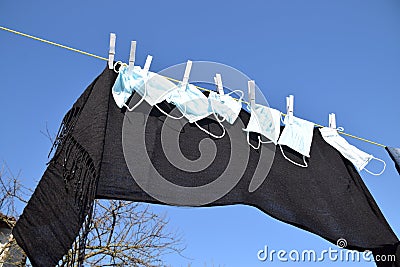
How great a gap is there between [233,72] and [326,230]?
56 cm

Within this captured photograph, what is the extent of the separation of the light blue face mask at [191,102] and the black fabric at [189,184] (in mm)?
29

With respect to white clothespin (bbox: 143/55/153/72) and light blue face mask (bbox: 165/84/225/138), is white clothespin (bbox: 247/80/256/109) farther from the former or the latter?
white clothespin (bbox: 143/55/153/72)

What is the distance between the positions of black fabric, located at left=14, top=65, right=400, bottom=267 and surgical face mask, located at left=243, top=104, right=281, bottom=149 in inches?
1.2

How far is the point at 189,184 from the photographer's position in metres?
1.26

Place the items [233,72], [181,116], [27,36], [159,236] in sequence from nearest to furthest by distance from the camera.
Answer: [27,36]
[181,116]
[233,72]
[159,236]

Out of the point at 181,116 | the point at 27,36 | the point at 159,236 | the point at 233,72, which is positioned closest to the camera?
the point at 27,36

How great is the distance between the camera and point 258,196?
1.35 meters

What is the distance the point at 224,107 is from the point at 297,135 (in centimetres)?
28

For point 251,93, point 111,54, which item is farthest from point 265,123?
point 111,54

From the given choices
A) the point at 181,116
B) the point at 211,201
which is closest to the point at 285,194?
the point at 211,201

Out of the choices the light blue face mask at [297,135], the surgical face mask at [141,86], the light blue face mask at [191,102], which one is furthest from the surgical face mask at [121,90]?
the light blue face mask at [297,135]

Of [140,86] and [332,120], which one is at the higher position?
[332,120]

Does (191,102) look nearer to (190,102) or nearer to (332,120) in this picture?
(190,102)

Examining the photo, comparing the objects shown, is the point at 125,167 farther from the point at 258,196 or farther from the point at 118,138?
the point at 258,196
